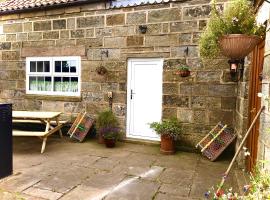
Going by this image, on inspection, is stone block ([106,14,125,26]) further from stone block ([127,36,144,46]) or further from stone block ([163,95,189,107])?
stone block ([163,95,189,107])

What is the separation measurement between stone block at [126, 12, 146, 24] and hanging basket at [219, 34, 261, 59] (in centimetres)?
311

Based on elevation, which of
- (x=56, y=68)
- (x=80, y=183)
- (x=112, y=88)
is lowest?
(x=80, y=183)

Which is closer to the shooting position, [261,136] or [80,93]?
[261,136]

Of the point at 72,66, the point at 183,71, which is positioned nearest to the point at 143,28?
the point at 183,71

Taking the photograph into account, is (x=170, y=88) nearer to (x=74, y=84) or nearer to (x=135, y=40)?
(x=135, y=40)

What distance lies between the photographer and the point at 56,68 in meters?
7.18

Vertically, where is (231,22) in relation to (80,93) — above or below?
above

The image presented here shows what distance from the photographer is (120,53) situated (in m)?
6.37

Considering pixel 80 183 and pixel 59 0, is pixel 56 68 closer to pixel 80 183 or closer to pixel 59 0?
pixel 59 0

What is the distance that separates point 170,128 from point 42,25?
462 cm

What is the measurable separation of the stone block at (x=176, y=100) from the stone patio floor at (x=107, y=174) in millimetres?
1071

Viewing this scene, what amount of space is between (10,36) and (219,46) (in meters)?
6.50

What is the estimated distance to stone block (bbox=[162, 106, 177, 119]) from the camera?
5.92 m

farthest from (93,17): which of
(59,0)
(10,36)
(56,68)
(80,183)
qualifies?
(80,183)
